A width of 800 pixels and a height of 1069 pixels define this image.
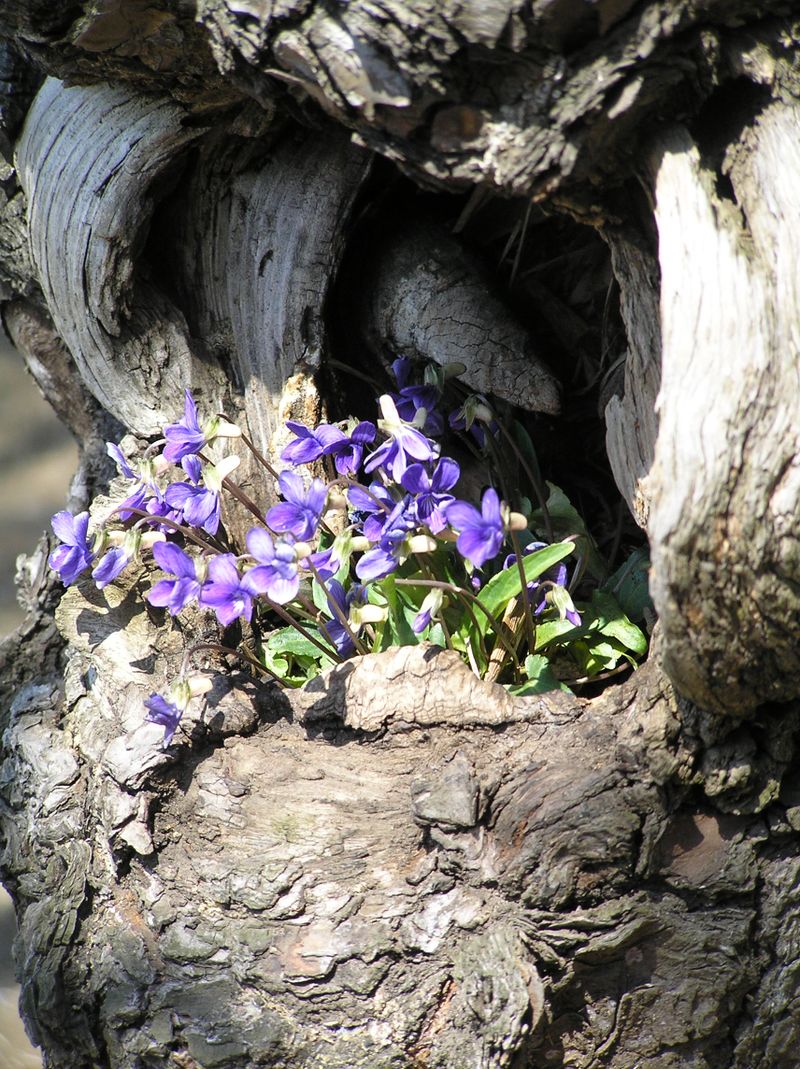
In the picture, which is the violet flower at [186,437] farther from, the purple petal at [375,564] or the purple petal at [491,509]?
the purple petal at [491,509]

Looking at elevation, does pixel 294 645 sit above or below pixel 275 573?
below

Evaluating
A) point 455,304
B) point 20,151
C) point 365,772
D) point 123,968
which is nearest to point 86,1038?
point 123,968

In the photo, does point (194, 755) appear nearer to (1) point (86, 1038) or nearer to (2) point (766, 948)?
(1) point (86, 1038)

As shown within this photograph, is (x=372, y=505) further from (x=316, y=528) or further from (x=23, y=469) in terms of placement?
(x=23, y=469)

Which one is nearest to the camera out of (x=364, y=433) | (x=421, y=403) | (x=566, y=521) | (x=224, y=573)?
(x=224, y=573)

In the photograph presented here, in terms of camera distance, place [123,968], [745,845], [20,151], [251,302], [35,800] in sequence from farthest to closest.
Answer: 1. [20,151]
2. [251,302]
3. [35,800]
4. [123,968]
5. [745,845]

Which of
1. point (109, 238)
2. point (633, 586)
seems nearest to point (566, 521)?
point (633, 586)

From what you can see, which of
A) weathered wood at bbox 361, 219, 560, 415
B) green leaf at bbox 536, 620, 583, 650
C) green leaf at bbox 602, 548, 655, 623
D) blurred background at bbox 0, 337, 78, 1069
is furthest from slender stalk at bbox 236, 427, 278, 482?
blurred background at bbox 0, 337, 78, 1069
